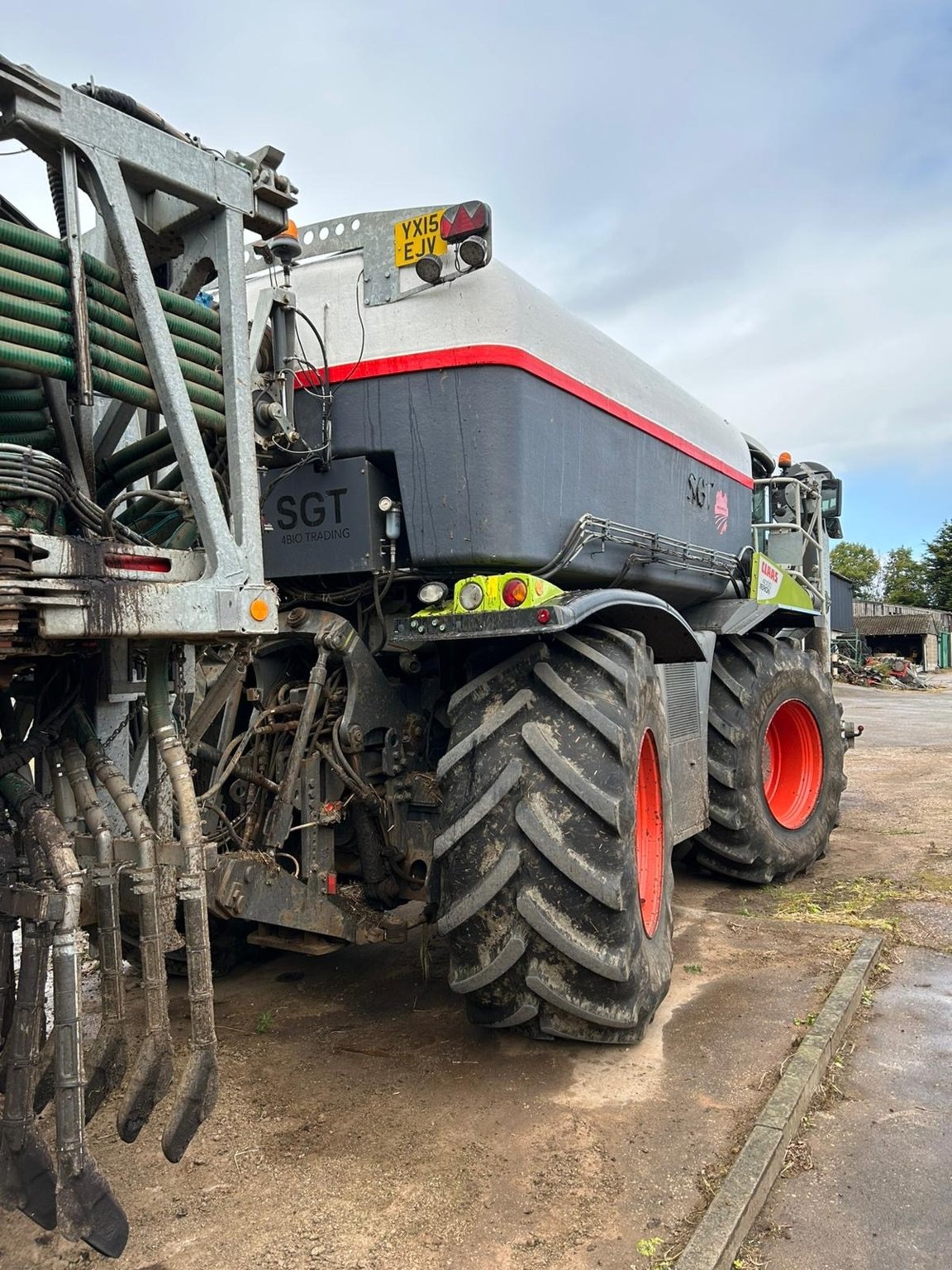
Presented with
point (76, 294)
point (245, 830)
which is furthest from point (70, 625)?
point (245, 830)

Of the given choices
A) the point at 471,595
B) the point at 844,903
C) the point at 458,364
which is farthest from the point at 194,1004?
the point at 844,903

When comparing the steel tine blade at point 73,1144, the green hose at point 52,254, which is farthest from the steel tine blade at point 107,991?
the green hose at point 52,254

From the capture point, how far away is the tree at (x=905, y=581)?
56.1m

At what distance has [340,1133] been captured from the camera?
3180 mm

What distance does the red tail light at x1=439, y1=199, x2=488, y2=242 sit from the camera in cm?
363

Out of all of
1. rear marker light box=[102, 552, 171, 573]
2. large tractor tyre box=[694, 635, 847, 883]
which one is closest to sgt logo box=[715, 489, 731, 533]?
large tractor tyre box=[694, 635, 847, 883]

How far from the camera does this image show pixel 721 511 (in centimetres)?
620

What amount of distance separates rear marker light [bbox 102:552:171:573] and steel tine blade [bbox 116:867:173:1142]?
887mm

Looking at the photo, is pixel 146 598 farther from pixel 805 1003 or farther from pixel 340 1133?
pixel 805 1003

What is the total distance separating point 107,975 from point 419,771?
5.44 ft

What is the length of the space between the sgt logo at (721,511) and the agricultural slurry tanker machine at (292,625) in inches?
32.2

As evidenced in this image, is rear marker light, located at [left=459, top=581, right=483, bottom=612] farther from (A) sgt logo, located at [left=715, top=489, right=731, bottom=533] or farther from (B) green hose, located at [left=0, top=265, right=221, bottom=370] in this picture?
(A) sgt logo, located at [left=715, top=489, right=731, bottom=533]

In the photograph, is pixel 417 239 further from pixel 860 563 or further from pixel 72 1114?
pixel 860 563

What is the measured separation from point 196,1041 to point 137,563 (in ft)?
3.97
